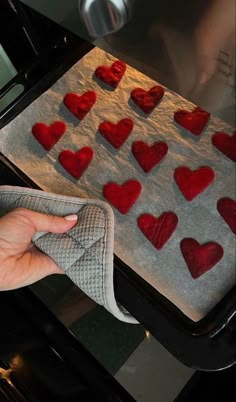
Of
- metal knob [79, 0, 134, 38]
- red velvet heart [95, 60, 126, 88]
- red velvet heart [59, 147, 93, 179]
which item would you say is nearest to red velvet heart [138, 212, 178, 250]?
red velvet heart [59, 147, 93, 179]

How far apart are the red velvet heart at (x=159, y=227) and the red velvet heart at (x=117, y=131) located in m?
0.14

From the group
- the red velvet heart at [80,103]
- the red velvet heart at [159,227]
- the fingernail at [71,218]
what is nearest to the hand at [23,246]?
the fingernail at [71,218]

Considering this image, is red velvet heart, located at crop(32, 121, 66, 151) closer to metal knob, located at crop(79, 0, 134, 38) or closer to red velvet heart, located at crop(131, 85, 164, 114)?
red velvet heart, located at crop(131, 85, 164, 114)

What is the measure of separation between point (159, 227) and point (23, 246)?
0.66ft

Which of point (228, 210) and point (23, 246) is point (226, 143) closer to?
point (228, 210)

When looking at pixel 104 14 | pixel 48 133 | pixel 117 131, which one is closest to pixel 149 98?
pixel 117 131

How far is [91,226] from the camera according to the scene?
648mm

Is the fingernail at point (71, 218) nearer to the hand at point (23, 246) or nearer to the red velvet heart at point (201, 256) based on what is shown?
the hand at point (23, 246)

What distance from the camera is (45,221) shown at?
649mm

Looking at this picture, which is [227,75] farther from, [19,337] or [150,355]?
[19,337]

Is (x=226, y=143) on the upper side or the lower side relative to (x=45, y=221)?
upper

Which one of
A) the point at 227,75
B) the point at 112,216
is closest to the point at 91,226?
the point at 112,216

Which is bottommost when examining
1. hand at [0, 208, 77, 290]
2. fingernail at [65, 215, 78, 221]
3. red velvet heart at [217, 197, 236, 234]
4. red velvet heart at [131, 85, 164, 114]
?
hand at [0, 208, 77, 290]

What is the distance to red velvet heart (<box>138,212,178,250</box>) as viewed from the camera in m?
0.67
